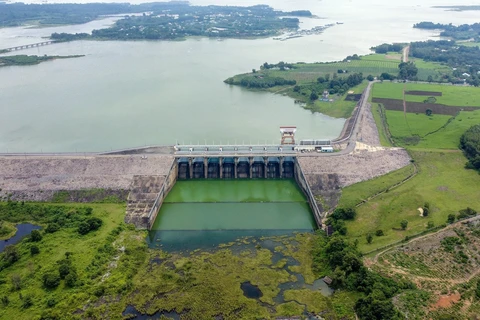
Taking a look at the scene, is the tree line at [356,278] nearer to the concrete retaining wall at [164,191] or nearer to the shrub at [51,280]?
the concrete retaining wall at [164,191]

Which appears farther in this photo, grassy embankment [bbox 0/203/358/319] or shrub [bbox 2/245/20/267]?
shrub [bbox 2/245/20/267]

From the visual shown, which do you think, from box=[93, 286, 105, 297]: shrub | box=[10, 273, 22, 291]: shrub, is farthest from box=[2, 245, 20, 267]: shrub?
box=[93, 286, 105, 297]: shrub

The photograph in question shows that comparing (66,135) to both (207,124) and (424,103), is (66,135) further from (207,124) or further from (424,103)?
(424,103)

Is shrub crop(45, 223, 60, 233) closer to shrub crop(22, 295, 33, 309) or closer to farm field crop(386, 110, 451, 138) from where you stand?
shrub crop(22, 295, 33, 309)

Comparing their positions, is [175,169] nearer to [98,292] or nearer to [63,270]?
[63,270]

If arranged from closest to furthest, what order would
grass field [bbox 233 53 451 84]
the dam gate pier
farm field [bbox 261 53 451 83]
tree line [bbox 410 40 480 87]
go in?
1. the dam gate pier
2. tree line [bbox 410 40 480 87]
3. grass field [bbox 233 53 451 84]
4. farm field [bbox 261 53 451 83]

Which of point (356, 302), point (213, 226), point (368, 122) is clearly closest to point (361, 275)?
point (356, 302)

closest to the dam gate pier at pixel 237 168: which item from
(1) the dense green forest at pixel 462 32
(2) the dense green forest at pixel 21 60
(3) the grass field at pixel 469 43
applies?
(2) the dense green forest at pixel 21 60
